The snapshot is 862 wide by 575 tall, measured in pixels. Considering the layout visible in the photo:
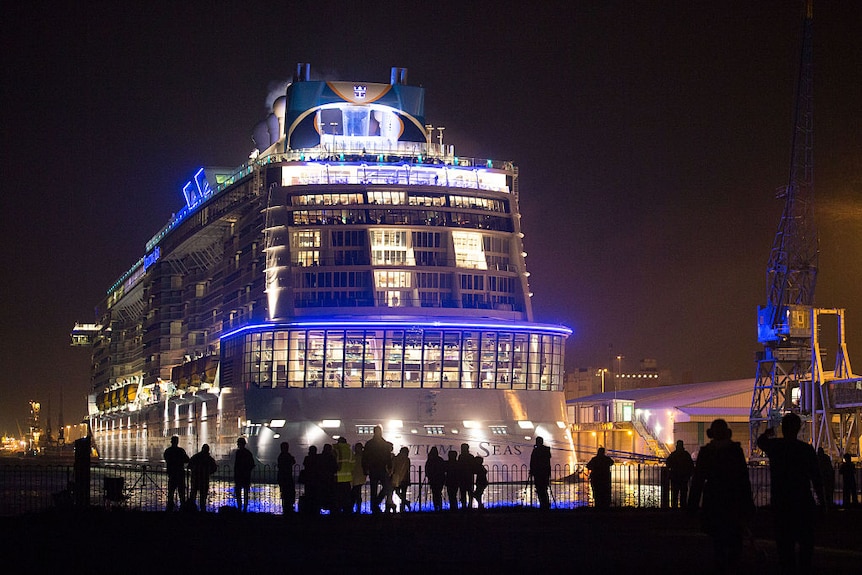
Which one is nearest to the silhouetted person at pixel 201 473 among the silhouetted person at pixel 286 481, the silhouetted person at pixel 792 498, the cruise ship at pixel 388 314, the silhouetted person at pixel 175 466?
the silhouetted person at pixel 175 466

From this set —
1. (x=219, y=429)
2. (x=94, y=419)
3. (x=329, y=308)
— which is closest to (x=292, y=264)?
(x=329, y=308)

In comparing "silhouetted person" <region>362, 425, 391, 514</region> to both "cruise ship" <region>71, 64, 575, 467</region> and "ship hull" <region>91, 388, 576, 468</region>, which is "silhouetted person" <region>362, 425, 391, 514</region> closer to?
"ship hull" <region>91, 388, 576, 468</region>

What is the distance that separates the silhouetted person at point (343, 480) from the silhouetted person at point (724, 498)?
Result: 1615cm

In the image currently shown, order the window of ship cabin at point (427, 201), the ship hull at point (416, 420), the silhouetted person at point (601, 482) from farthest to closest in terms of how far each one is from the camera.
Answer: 1. the window of ship cabin at point (427, 201)
2. the ship hull at point (416, 420)
3. the silhouetted person at point (601, 482)

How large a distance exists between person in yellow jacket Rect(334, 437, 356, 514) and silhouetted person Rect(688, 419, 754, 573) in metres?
16.2

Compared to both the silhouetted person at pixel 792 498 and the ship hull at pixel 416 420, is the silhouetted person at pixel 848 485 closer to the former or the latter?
the silhouetted person at pixel 792 498

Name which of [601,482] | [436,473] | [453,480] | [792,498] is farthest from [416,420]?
[792,498]

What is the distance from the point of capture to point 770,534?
25.8 meters

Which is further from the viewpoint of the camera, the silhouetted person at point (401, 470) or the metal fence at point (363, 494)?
the metal fence at point (363, 494)

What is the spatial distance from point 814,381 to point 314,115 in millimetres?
37257

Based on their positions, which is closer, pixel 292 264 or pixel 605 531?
pixel 605 531

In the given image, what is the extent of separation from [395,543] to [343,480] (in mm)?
8040

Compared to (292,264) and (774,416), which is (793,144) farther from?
(292,264)

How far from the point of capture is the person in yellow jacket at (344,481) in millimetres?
31734
